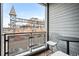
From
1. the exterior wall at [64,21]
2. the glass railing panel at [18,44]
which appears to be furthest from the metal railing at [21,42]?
the exterior wall at [64,21]

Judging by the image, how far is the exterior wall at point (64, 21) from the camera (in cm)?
206

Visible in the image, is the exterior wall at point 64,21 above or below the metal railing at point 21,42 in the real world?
above

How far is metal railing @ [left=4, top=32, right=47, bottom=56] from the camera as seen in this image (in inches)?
84.8

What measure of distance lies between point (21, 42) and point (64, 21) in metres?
1.00

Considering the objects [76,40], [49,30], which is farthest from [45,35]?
[76,40]

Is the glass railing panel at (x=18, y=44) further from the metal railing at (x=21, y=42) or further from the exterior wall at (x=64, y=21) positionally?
the exterior wall at (x=64, y=21)

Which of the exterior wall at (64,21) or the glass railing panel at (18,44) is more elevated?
the exterior wall at (64,21)

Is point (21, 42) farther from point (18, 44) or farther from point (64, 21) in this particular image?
point (64, 21)

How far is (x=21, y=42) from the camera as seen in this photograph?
7.11 feet

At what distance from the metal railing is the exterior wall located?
258mm

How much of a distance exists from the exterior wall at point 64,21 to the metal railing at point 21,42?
0.26 m

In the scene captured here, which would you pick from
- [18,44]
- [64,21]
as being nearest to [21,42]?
[18,44]

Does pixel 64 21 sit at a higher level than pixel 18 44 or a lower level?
higher

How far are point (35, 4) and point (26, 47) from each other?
93 centimetres
